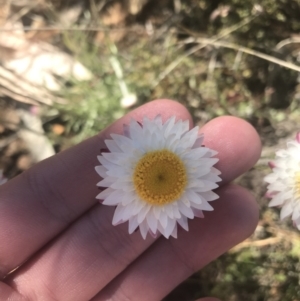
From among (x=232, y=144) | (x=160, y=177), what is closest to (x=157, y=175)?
(x=160, y=177)

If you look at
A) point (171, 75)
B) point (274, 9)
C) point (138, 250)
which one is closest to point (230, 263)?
point (138, 250)

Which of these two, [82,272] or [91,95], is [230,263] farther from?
[91,95]

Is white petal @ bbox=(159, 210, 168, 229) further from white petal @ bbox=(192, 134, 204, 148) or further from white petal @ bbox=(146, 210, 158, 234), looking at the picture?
white petal @ bbox=(192, 134, 204, 148)

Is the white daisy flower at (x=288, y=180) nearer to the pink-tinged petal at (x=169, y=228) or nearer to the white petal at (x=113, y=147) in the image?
the pink-tinged petal at (x=169, y=228)

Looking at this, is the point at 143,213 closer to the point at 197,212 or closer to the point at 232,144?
the point at 197,212

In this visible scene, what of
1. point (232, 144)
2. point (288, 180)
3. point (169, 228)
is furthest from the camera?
point (232, 144)

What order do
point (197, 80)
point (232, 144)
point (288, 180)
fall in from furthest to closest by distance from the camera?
point (197, 80) < point (232, 144) < point (288, 180)
